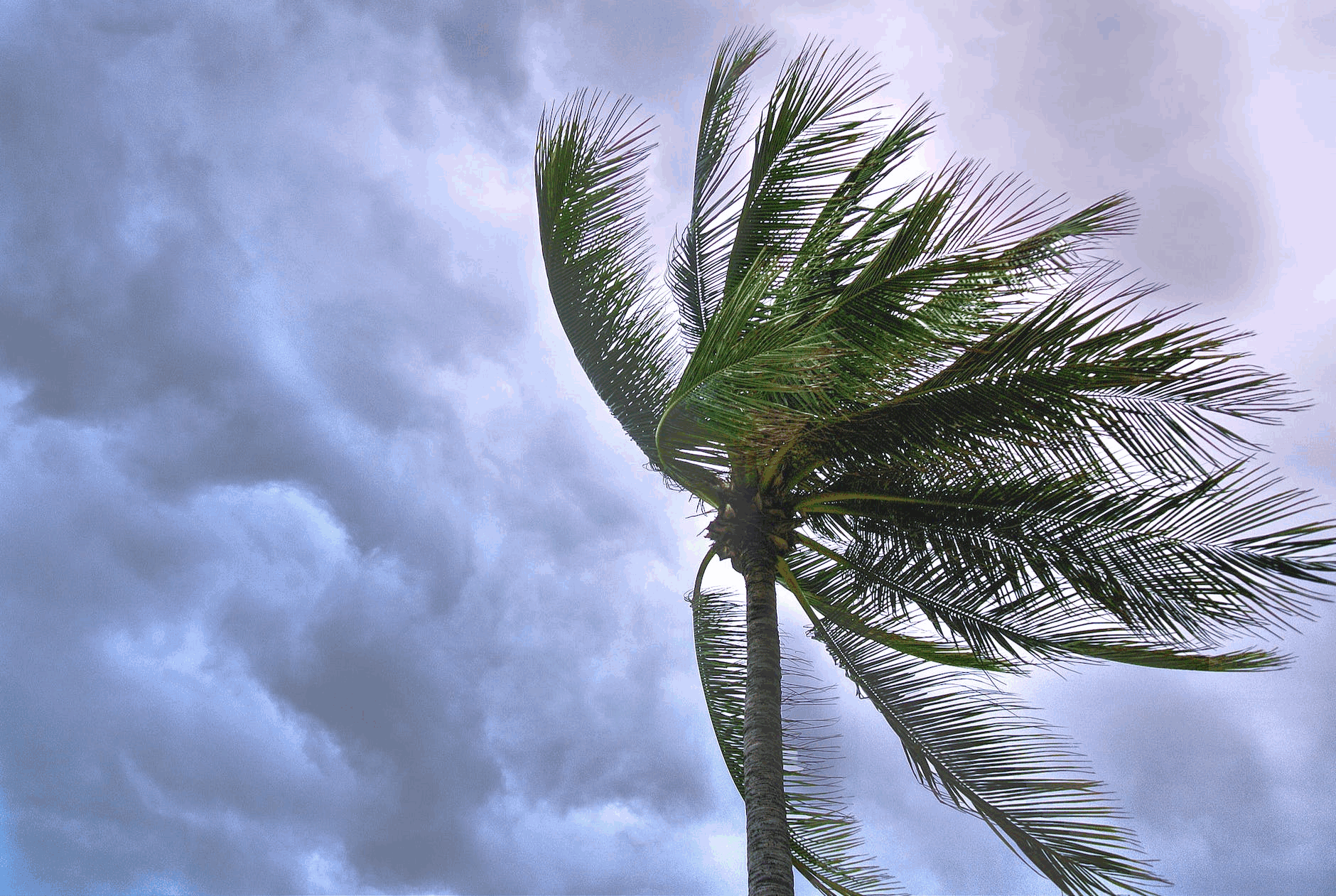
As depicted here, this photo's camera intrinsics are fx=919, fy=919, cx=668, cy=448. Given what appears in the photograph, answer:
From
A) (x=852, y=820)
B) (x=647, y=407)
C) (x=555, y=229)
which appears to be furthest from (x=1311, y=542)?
(x=555, y=229)

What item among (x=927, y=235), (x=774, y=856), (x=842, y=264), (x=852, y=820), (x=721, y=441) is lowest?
(x=774, y=856)

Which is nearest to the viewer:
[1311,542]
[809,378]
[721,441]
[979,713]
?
[809,378]

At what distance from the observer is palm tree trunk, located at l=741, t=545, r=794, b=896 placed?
5855 mm

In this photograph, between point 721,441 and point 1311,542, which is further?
point 721,441

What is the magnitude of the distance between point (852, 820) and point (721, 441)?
376 centimetres

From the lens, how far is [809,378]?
15.5 ft

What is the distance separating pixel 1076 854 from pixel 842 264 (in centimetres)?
432

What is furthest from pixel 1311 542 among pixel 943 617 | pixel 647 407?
pixel 647 407

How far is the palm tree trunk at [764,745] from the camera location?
586 cm

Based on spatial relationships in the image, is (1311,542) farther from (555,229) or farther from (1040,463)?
(555,229)

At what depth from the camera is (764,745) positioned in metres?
6.34

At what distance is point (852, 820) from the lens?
297 inches

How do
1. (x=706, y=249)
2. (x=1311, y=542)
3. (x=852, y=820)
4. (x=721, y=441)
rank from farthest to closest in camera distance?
(x=706, y=249) → (x=852, y=820) → (x=721, y=441) → (x=1311, y=542)

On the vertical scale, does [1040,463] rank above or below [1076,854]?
above
